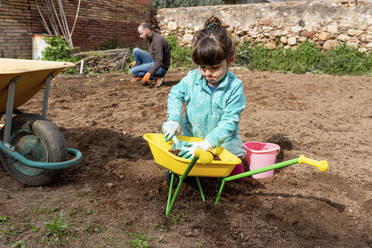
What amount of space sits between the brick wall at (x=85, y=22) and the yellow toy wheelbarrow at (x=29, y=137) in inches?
225

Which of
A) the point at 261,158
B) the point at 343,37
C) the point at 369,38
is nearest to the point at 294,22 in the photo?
the point at 343,37

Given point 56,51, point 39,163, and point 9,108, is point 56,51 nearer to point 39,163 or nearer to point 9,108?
point 9,108

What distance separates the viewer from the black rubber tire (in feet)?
7.26

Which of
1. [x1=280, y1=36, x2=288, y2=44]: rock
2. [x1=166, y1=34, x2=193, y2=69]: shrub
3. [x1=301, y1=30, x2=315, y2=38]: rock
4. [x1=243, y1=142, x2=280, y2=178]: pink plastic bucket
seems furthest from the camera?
[x1=166, y1=34, x2=193, y2=69]: shrub

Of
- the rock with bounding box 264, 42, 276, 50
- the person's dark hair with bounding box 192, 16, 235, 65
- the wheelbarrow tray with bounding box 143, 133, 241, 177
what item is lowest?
the wheelbarrow tray with bounding box 143, 133, 241, 177

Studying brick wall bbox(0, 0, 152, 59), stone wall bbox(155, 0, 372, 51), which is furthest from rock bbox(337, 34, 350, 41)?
brick wall bbox(0, 0, 152, 59)

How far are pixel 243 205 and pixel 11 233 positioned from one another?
4.67ft

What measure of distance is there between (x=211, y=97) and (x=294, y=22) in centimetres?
783

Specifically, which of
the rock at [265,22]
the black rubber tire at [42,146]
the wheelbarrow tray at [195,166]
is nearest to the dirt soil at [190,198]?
the black rubber tire at [42,146]

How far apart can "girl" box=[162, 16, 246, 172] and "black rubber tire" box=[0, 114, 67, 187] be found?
0.82m

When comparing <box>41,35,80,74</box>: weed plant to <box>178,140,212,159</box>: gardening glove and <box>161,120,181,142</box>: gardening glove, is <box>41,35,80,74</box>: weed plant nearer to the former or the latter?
<box>161,120,181,142</box>: gardening glove

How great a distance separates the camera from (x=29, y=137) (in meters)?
2.34

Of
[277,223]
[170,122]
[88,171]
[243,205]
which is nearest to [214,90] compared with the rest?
[170,122]

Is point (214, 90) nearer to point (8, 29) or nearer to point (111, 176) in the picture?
point (111, 176)
